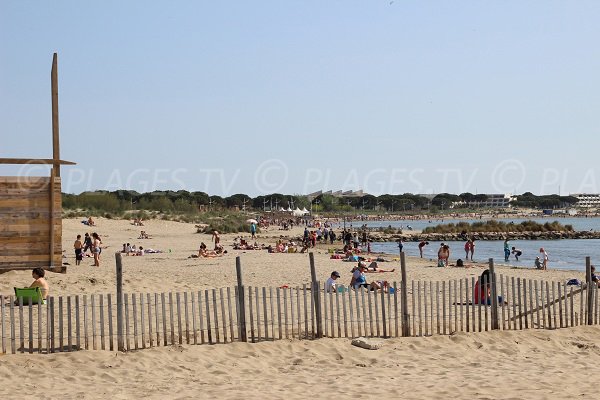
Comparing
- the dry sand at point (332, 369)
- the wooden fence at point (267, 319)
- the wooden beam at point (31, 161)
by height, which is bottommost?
the dry sand at point (332, 369)

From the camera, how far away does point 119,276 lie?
11281mm

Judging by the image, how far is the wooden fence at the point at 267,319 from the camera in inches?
428

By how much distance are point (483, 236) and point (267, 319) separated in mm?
68593

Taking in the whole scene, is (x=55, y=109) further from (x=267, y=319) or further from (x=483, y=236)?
(x=483, y=236)

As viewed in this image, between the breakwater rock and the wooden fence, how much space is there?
57569 millimetres

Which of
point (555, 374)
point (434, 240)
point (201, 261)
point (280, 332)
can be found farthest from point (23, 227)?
point (434, 240)

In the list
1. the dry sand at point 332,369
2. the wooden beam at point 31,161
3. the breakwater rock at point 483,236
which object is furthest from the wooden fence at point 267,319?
the breakwater rock at point 483,236

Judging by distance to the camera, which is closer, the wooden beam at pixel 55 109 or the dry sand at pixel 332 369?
the dry sand at pixel 332 369

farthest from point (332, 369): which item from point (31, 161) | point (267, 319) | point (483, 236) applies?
point (483, 236)

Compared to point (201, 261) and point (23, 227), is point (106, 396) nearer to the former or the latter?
point (23, 227)

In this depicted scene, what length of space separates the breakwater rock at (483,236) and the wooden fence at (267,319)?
189ft

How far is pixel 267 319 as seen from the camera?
12.6 m

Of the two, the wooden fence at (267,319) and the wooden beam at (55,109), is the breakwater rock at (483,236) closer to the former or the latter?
the wooden beam at (55,109)

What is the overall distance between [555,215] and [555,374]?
198931 mm
